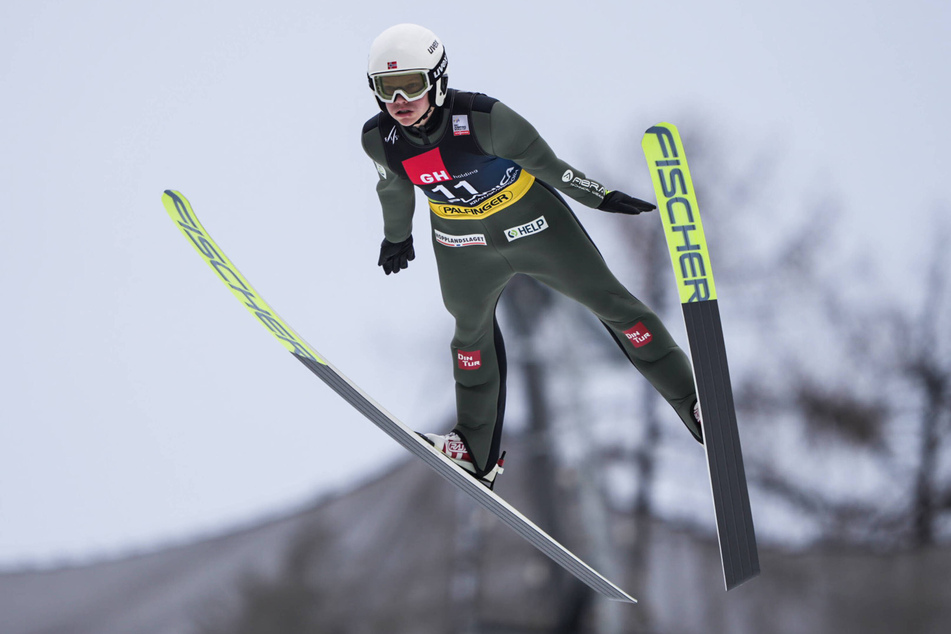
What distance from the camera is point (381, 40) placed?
2.37 meters

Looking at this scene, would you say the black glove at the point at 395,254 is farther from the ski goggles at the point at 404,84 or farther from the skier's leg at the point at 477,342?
the ski goggles at the point at 404,84

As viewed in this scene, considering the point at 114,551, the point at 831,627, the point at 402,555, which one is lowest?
the point at 831,627

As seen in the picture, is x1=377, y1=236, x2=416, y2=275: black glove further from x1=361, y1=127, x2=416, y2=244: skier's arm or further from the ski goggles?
the ski goggles

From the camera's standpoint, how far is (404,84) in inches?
93.4

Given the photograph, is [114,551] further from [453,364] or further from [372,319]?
[453,364]

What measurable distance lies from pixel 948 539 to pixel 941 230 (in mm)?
2833

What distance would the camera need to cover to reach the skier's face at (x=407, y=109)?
7.86ft

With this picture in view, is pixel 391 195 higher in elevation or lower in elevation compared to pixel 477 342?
higher

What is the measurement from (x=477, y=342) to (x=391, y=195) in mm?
588

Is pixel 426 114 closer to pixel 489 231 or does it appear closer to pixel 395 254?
pixel 489 231

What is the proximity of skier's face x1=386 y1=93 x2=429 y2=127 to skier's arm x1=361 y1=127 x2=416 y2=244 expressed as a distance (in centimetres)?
21

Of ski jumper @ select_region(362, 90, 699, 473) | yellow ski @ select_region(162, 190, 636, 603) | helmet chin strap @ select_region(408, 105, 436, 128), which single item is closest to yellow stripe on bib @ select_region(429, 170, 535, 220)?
ski jumper @ select_region(362, 90, 699, 473)

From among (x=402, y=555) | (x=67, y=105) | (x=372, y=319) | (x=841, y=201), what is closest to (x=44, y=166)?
(x=67, y=105)

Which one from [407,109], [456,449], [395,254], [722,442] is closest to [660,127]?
[407,109]
